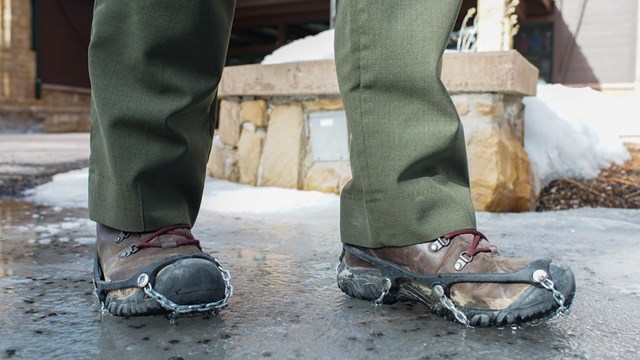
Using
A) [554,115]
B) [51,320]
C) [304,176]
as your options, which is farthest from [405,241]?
[554,115]

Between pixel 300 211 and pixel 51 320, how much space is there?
5.09 feet

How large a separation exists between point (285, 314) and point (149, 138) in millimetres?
374

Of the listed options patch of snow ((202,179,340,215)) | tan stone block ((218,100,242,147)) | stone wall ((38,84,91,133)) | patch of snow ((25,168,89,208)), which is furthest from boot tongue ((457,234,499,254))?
stone wall ((38,84,91,133))

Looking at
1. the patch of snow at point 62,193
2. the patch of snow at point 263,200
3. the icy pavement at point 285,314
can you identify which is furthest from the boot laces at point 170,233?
the patch of snow at point 62,193

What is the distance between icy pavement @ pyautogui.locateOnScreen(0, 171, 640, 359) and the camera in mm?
885

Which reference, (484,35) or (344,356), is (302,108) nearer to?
(484,35)

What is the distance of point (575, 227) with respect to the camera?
2.24 meters

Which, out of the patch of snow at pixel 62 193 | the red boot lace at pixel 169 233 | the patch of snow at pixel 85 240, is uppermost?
the red boot lace at pixel 169 233

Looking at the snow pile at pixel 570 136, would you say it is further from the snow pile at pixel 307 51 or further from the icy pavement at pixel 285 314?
the icy pavement at pixel 285 314

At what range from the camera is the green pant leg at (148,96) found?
3.42 ft

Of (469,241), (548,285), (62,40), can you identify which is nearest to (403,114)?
(469,241)

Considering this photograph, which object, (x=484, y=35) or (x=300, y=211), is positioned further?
(x=484, y=35)

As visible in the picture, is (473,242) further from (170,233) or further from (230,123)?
(230,123)

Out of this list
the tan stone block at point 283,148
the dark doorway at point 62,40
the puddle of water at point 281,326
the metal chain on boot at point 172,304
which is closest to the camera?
the puddle of water at point 281,326
